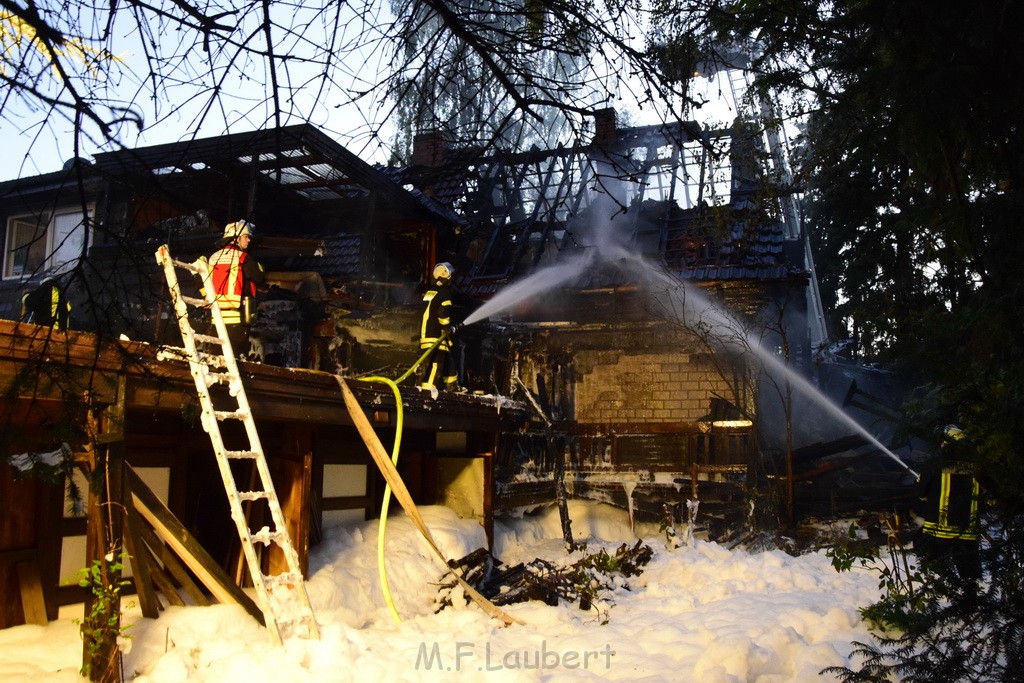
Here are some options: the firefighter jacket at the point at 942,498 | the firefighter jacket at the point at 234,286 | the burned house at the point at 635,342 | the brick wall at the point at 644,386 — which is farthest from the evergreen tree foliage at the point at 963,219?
the brick wall at the point at 644,386

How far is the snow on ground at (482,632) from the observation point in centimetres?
538

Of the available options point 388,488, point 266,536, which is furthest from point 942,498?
point 266,536

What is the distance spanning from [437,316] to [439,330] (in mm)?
175

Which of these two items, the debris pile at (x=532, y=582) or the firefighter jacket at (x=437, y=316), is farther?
the firefighter jacket at (x=437, y=316)

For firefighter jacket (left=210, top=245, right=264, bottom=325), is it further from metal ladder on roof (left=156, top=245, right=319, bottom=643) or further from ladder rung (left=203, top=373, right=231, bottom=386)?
ladder rung (left=203, top=373, right=231, bottom=386)

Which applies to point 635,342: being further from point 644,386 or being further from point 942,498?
point 942,498

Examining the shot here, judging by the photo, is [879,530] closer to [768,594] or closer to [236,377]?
[768,594]

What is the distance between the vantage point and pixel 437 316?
9.96 m

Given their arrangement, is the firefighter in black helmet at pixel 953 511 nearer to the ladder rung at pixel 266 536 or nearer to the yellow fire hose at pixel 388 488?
the yellow fire hose at pixel 388 488

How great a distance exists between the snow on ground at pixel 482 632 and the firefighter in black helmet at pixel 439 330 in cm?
159

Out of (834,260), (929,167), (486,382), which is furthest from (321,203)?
(834,260)

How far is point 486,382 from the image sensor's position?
12.7 m

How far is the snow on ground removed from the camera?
5.38 metres

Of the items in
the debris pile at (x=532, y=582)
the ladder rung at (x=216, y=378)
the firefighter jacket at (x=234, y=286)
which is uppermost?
the firefighter jacket at (x=234, y=286)
